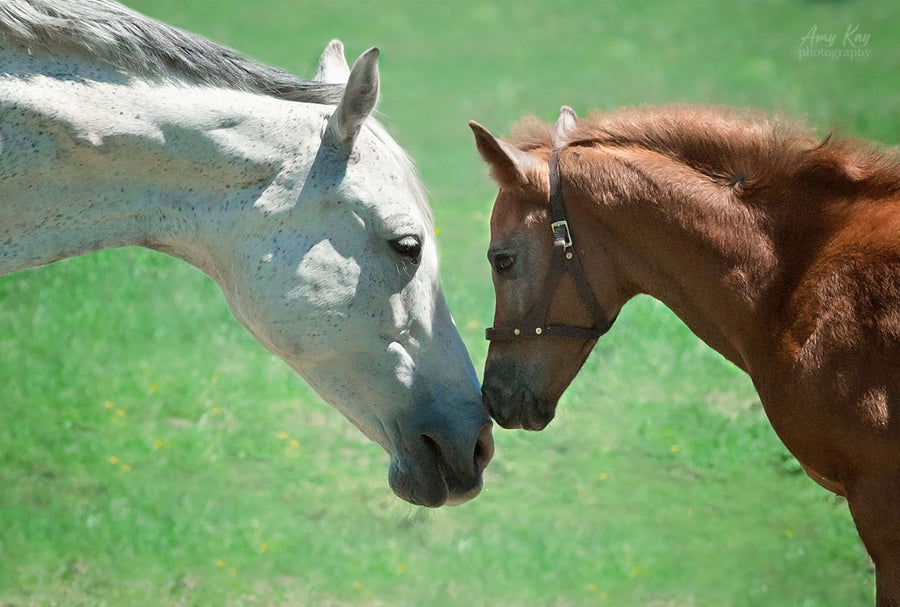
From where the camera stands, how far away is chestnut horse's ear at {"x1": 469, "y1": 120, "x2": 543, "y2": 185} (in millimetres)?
3629

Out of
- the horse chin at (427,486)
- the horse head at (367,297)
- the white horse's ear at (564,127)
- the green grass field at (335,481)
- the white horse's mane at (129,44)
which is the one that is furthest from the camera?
the green grass field at (335,481)

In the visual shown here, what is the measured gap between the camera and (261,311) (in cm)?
321

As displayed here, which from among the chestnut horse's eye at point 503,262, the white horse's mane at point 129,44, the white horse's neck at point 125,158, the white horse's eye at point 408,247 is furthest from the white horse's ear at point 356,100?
the chestnut horse's eye at point 503,262

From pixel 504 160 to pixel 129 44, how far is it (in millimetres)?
1339

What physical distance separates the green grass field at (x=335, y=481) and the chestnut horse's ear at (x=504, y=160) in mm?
955

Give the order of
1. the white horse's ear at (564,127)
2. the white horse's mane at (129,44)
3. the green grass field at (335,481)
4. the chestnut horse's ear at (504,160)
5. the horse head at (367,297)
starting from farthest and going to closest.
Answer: the green grass field at (335,481), the white horse's ear at (564,127), the chestnut horse's ear at (504,160), the horse head at (367,297), the white horse's mane at (129,44)

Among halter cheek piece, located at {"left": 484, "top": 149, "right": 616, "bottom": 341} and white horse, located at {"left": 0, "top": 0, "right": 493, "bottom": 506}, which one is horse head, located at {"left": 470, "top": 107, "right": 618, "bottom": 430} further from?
white horse, located at {"left": 0, "top": 0, "right": 493, "bottom": 506}

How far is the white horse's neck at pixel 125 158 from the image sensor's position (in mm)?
2936

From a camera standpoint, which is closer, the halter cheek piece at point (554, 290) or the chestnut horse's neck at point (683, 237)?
the chestnut horse's neck at point (683, 237)

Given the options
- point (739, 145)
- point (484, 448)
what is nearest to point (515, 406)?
point (484, 448)

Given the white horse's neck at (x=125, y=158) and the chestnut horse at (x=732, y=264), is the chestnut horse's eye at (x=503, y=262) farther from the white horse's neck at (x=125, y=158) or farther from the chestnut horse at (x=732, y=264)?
the white horse's neck at (x=125, y=158)

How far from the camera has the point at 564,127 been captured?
12.6 feet

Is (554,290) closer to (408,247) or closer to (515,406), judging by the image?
(515,406)

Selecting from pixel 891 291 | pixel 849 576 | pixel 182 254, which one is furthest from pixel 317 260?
pixel 849 576
